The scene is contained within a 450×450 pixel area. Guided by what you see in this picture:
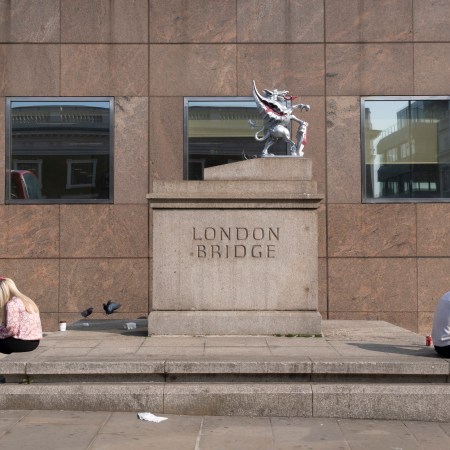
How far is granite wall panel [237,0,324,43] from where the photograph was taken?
1462 centimetres

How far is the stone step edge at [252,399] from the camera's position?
7.80 metres

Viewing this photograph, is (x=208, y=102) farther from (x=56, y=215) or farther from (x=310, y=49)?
(x=56, y=215)

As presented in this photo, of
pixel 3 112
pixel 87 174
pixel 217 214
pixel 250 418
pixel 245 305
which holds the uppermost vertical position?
pixel 3 112

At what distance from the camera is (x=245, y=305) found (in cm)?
1045

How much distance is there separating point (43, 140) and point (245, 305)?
21.2ft

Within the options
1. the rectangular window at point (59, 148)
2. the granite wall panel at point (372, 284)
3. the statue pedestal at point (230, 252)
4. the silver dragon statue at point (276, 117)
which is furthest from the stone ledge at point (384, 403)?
the rectangular window at point (59, 148)

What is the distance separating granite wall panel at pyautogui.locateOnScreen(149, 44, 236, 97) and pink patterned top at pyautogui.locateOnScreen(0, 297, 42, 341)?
6.64m

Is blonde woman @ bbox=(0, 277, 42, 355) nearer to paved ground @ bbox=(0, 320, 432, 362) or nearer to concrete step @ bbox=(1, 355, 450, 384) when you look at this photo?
paved ground @ bbox=(0, 320, 432, 362)

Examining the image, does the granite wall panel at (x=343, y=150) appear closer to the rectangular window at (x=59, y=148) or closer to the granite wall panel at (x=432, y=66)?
the granite wall panel at (x=432, y=66)

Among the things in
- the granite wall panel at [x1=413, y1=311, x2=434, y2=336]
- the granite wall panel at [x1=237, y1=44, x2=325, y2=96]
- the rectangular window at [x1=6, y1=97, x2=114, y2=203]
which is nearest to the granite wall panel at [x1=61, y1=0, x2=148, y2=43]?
the rectangular window at [x1=6, y1=97, x2=114, y2=203]

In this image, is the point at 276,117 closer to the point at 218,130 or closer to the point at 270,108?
the point at 270,108

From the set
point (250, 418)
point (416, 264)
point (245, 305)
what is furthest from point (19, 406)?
point (416, 264)

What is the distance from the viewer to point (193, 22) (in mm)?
14656

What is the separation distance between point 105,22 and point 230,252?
6.56 metres
